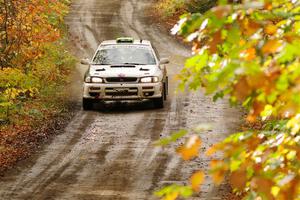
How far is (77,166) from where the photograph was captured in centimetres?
1227

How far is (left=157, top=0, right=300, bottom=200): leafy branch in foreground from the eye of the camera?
2.88 meters

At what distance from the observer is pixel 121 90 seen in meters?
17.2

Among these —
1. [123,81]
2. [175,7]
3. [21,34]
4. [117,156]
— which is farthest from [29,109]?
[175,7]

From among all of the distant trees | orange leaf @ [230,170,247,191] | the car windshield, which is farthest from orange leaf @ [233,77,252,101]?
the car windshield

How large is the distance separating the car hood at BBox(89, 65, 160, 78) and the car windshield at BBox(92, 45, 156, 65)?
0.28 m

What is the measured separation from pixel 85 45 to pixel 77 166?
61.6ft

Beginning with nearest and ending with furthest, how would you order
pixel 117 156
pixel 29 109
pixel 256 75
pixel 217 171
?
pixel 256 75, pixel 217 171, pixel 117 156, pixel 29 109

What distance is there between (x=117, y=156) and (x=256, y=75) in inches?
403

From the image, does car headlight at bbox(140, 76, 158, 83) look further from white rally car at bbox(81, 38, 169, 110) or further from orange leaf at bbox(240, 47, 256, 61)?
orange leaf at bbox(240, 47, 256, 61)

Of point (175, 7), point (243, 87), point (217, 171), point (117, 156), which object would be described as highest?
point (175, 7)

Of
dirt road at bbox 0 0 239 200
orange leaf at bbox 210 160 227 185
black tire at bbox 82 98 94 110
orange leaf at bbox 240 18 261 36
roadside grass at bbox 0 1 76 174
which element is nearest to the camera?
orange leaf at bbox 210 160 227 185

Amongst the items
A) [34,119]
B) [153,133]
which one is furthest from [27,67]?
[153,133]

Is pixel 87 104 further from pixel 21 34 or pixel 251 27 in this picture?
pixel 251 27

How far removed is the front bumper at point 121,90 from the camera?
17.2 m
